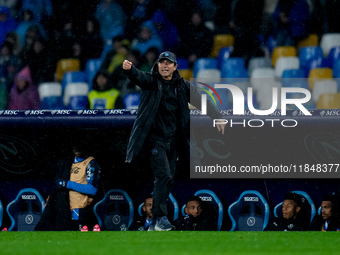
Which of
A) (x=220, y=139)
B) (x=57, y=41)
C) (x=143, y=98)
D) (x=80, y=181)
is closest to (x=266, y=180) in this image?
(x=220, y=139)

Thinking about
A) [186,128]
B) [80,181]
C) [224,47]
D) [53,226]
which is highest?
[224,47]

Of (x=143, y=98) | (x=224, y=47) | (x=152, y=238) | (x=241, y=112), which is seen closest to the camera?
(x=152, y=238)

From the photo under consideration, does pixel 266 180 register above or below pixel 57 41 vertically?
below

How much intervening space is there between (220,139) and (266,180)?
83 cm

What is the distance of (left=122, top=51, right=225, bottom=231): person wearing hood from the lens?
5.77 meters

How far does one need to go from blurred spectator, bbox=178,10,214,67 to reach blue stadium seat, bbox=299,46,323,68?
4.12ft

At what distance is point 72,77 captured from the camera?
9719 mm

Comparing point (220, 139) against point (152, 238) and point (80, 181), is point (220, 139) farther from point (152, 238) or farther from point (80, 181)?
point (152, 238)

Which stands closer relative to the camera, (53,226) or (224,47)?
(53,226)

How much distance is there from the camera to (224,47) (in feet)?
32.0

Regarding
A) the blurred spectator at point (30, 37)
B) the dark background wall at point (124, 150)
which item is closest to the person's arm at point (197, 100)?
the dark background wall at point (124, 150)

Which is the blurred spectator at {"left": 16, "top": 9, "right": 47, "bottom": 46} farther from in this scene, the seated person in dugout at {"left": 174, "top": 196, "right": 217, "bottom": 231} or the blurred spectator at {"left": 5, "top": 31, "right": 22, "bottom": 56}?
the seated person in dugout at {"left": 174, "top": 196, "right": 217, "bottom": 231}

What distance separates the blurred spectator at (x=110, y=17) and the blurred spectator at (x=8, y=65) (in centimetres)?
132

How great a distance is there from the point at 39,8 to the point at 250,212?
4756mm
